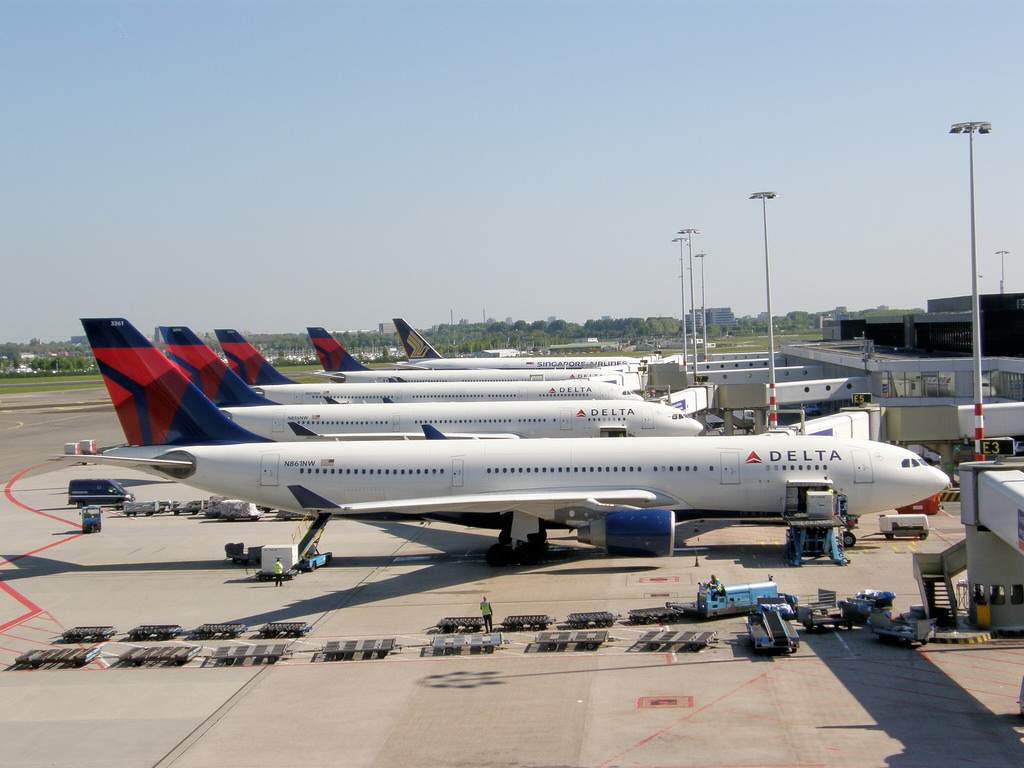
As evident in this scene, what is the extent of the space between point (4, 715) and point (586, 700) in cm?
1346

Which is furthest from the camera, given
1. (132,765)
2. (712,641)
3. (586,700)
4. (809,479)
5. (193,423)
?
(193,423)

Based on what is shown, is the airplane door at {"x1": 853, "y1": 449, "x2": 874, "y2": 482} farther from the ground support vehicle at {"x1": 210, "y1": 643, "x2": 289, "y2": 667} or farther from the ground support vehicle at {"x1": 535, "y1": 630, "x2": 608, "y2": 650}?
the ground support vehicle at {"x1": 210, "y1": 643, "x2": 289, "y2": 667}

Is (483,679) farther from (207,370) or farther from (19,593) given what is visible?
(207,370)

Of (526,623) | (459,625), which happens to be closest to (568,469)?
(526,623)

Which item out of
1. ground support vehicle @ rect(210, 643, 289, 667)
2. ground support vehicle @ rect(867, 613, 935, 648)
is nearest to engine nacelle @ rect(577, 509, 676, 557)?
ground support vehicle @ rect(867, 613, 935, 648)

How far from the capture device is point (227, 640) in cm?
2448

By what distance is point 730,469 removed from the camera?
3150 cm

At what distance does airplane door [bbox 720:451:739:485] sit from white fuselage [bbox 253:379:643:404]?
3098 cm

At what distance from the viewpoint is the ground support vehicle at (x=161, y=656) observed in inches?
894

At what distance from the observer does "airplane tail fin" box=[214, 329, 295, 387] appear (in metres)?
70.6

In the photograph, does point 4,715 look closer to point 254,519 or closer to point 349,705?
point 349,705

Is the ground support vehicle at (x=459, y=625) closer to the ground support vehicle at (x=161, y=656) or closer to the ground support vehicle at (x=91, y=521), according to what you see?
the ground support vehicle at (x=161, y=656)

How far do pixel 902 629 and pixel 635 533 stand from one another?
29.7 feet

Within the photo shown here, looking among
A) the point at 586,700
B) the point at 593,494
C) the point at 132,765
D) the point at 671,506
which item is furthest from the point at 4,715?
the point at 671,506
